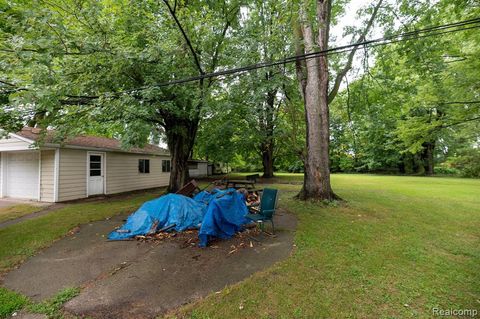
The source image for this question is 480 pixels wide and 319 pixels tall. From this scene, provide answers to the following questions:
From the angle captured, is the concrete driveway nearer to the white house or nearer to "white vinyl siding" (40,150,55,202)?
the white house

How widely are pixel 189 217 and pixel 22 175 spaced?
33.7ft

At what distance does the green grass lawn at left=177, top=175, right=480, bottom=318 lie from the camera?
2676mm

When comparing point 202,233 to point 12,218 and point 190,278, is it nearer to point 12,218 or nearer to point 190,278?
point 190,278

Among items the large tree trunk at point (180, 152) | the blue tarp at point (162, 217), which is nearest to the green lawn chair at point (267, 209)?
the blue tarp at point (162, 217)

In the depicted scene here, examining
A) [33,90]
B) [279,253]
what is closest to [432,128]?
[279,253]

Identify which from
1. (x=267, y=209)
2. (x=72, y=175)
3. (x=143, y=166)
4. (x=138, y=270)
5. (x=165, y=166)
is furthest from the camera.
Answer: (x=165, y=166)

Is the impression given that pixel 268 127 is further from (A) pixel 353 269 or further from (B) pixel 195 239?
(A) pixel 353 269

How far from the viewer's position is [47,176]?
9.87 metres

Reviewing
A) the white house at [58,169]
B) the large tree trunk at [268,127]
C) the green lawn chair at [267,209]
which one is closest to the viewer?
the green lawn chair at [267,209]

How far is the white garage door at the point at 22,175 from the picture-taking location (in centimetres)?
1036

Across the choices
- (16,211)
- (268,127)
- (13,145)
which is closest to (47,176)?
(13,145)

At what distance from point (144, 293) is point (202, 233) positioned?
5.46 feet

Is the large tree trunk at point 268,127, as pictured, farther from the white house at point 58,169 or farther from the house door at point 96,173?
the house door at point 96,173

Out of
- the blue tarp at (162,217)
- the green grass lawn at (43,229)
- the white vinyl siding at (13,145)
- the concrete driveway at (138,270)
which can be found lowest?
the concrete driveway at (138,270)
